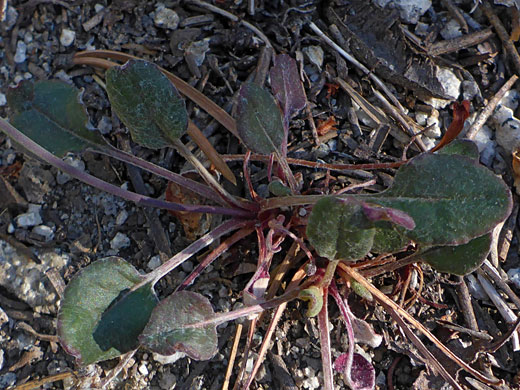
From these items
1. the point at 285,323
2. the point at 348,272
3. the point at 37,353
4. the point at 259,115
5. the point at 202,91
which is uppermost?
the point at 259,115

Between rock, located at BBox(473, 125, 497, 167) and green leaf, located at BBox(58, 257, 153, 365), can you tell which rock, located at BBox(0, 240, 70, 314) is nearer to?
green leaf, located at BBox(58, 257, 153, 365)

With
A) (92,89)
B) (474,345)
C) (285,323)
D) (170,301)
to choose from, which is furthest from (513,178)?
(92,89)

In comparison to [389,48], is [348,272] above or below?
below

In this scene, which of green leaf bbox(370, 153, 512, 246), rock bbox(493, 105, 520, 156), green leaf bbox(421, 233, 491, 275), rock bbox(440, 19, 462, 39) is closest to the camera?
green leaf bbox(370, 153, 512, 246)

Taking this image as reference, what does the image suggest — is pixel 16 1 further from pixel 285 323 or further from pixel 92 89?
pixel 285 323

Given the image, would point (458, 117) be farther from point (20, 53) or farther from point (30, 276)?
point (20, 53)

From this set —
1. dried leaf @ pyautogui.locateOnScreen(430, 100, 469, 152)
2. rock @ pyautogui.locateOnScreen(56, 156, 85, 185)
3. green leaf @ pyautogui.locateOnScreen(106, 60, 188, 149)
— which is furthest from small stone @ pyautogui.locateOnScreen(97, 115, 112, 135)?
dried leaf @ pyautogui.locateOnScreen(430, 100, 469, 152)

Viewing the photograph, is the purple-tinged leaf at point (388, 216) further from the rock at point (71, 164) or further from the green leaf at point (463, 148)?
the rock at point (71, 164)

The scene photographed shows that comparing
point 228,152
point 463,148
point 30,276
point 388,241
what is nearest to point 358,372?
point 388,241
